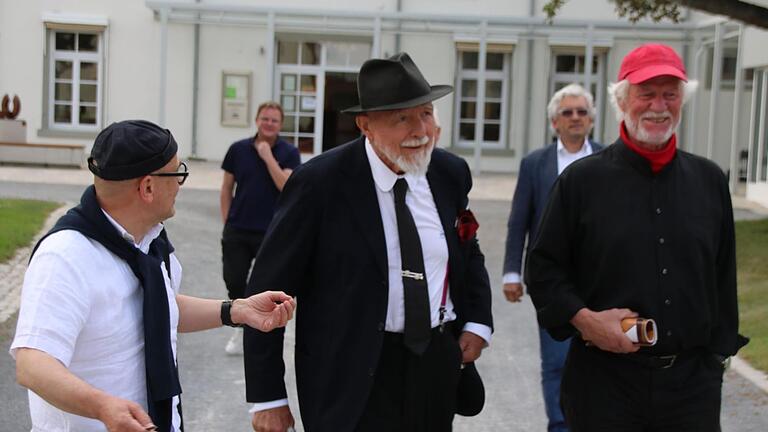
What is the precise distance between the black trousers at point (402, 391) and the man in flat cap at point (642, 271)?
56cm

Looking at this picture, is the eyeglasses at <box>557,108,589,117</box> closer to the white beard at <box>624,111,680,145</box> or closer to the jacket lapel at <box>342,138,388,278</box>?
the white beard at <box>624,111,680,145</box>

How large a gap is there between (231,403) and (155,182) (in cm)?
420

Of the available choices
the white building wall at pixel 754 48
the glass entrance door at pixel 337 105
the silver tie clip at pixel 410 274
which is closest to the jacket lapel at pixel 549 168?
the silver tie clip at pixel 410 274

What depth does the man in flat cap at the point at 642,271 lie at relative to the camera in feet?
12.5

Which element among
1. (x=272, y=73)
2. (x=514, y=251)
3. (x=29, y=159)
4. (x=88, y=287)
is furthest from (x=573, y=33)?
(x=88, y=287)

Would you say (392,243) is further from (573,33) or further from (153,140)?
(573,33)

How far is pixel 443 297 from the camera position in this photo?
3.81 meters

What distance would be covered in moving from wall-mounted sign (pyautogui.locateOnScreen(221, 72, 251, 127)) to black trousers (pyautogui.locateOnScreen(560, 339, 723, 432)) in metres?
23.9

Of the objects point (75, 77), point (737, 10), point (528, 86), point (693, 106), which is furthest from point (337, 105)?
point (737, 10)

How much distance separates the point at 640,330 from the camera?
3.71m

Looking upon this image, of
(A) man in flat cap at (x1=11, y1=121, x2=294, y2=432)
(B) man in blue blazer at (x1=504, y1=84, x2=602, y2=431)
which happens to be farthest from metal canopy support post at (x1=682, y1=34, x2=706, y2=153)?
(A) man in flat cap at (x1=11, y1=121, x2=294, y2=432)

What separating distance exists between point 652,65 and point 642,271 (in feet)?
2.55

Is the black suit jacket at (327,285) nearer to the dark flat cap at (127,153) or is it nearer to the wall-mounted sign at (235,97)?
the dark flat cap at (127,153)

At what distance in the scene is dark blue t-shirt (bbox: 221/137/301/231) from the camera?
25.4 feet
